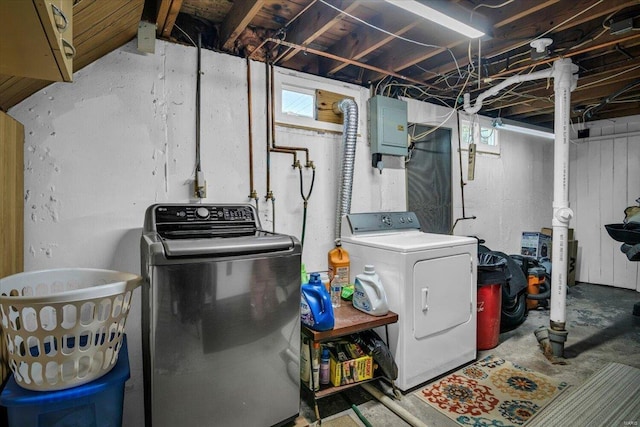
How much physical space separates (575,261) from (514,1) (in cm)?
463

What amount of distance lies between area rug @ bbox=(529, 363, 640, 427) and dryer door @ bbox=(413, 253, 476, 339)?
73cm

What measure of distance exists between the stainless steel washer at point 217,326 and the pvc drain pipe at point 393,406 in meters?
0.72

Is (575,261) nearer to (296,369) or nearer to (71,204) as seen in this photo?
(296,369)

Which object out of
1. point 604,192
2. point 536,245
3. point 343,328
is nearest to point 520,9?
point 343,328

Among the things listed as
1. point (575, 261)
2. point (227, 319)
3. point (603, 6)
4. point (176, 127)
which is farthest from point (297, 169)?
point (575, 261)

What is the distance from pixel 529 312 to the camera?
3869mm

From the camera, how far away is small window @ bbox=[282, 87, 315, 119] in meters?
2.65

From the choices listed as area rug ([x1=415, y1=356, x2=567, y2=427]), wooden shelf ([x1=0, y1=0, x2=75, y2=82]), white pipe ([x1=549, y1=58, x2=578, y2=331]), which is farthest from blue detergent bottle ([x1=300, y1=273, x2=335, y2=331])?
white pipe ([x1=549, y1=58, x2=578, y2=331])

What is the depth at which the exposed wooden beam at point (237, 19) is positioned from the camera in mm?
1828

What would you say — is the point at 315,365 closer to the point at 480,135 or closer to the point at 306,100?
the point at 306,100

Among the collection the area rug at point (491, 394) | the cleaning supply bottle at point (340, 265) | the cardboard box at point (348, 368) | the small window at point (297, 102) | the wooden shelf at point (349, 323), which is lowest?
the area rug at point (491, 394)

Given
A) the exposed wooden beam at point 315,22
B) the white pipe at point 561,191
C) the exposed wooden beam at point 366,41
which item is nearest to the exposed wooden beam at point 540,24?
the white pipe at point 561,191

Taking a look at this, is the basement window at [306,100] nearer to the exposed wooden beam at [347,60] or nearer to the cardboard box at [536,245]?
the exposed wooden beam at [347,60]

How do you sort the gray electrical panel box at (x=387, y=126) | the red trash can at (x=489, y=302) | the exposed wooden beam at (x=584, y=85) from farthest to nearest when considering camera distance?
1. the exposed wooden beam at (x=584, y=85)
2. the gray electrical panel box at (x=387, y=126)
3. the red trash can at (x=489, y=302)
